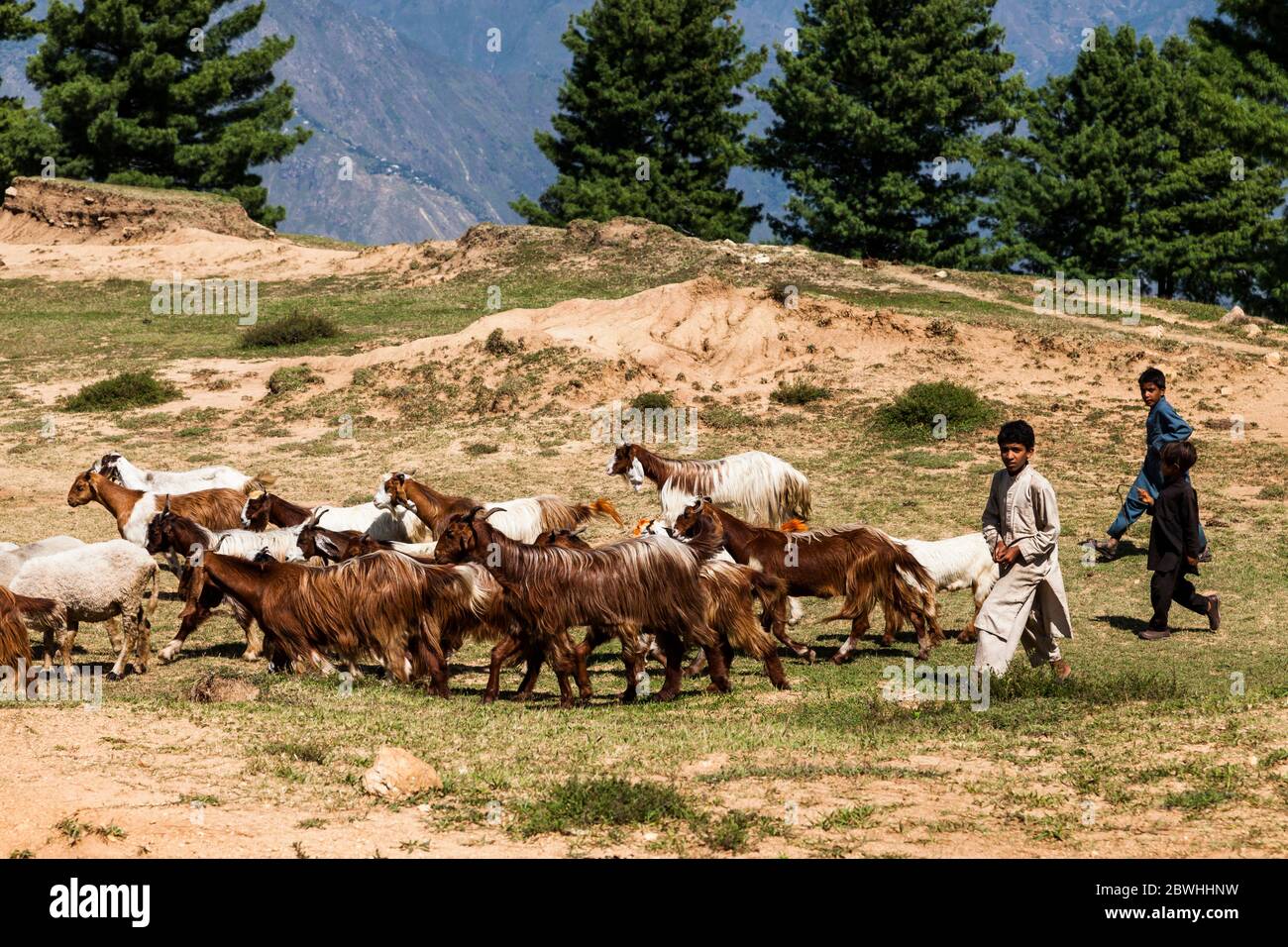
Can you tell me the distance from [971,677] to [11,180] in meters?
Result: 49.3

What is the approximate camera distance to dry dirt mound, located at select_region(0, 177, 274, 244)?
48.5m

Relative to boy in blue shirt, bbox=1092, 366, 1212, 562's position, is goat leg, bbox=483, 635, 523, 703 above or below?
below

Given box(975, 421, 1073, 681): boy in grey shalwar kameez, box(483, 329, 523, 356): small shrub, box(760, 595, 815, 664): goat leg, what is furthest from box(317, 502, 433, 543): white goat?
box(483, 329, 523, 356): small shrub

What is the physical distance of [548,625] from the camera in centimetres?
1132

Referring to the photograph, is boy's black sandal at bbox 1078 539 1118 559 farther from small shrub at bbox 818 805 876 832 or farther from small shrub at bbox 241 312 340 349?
small shrub at bbox 241 312 340 349

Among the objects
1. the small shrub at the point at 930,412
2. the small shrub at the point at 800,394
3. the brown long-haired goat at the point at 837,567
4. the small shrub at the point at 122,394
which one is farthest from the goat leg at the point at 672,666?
the small shrub at the point at 122,394

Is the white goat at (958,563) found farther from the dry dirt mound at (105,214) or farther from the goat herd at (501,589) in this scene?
the dry dirt mound at (105,214)

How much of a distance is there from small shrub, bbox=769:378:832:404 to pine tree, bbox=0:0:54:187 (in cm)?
3721

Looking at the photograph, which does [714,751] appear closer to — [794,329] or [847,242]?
[794,329]

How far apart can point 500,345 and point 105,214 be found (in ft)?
84.8

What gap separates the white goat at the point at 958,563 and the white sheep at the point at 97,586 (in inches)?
280

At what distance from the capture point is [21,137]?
5384cm

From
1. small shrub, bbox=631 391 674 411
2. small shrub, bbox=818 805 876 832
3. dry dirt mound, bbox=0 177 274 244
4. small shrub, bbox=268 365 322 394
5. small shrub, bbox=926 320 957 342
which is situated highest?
dry dirt mound, bbox=0 177 274 244
